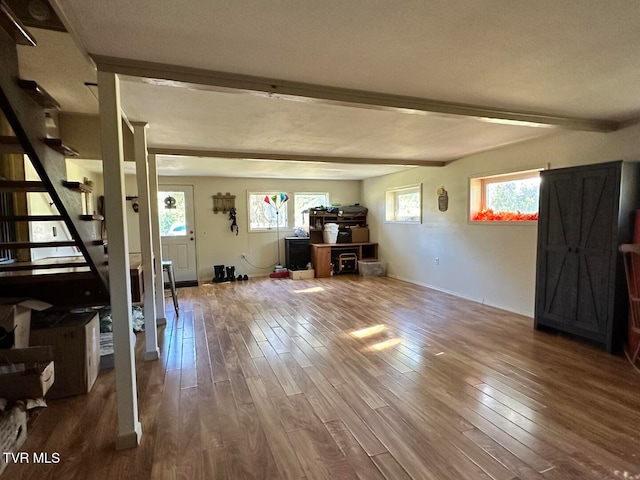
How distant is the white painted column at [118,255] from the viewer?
181 centimetres

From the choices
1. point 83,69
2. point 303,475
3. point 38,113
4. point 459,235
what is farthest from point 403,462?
point 459,235

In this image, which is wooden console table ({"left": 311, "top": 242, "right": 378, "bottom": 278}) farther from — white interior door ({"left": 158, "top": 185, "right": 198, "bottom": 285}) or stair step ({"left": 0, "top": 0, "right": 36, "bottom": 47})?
stair step ({"left": 0, "top": 0, "right": 36, "bottom": 47})

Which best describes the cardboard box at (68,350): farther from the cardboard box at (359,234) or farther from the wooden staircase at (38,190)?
the cardboard box at (359,234)

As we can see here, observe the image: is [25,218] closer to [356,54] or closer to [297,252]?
[356,54]

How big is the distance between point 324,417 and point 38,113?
233 cm

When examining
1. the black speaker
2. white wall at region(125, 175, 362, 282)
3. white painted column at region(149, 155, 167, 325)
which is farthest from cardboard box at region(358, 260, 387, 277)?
white painted column at region(149, 155, 167, 325)

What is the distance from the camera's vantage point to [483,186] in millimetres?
4973

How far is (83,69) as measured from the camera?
2.12 meters

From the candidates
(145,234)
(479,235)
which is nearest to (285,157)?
(145,234)

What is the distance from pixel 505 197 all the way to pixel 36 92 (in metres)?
4.96

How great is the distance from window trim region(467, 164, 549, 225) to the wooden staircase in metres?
4.48

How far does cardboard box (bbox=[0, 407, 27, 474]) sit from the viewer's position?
1.73 metres

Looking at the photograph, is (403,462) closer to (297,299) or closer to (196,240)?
(297,299)

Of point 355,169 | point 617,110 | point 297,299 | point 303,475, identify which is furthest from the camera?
point 355,169
